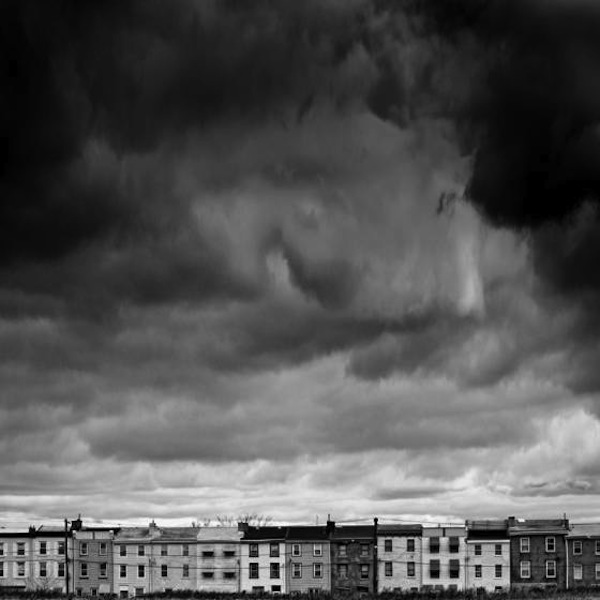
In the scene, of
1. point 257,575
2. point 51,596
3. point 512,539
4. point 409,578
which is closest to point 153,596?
point 51,596

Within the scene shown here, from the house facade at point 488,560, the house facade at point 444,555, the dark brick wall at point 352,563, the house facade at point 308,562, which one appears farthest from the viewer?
the house facade at point 308,562

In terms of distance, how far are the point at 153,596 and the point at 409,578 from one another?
3496 centimetres

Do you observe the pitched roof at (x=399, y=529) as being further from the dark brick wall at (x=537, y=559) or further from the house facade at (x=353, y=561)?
the dark brick wall at (x=537, y=559)

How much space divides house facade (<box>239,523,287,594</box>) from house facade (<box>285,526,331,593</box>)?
96 centimetres

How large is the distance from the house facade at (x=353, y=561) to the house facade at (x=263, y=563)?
22.8 feet

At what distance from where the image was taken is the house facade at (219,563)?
146125 mm

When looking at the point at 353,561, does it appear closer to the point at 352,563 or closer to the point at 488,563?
the point at 352,563

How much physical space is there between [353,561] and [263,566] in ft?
39.9

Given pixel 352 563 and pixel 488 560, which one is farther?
pixel 352 563

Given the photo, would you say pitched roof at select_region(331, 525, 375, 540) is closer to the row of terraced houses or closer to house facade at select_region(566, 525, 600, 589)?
the row of terraced houses

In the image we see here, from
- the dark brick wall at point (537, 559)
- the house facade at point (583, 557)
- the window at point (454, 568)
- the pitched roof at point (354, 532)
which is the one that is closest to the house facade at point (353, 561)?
the pitched roof at point (354, 532)

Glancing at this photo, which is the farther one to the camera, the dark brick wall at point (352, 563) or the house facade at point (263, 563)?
the house facade at point (263, 563)

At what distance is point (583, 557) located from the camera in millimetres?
138875

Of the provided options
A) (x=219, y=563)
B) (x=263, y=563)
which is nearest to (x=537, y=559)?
(x=263, y=563)
